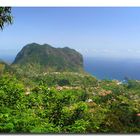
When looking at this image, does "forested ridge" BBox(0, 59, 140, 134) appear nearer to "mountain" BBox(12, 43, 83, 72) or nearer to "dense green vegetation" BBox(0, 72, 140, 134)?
"dense green vegetation" BBox(0, 72, 140, 134)

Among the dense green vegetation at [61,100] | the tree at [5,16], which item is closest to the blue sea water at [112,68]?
the dense green vegetation at [61,100]

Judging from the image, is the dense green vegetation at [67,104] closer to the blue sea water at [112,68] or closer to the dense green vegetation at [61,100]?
the dense green vegetation at [61,100]

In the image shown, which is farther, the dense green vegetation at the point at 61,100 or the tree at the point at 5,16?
the tree at the point at 5,16

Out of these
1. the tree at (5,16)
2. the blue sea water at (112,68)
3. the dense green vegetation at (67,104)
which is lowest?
the dense green vegetation at (67,104)

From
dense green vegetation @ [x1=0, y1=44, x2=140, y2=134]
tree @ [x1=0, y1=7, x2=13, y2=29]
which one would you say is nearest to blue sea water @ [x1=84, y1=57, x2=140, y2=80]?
dense green vegetation @ [x1=0, y1=44, x2=140, y2=134]
